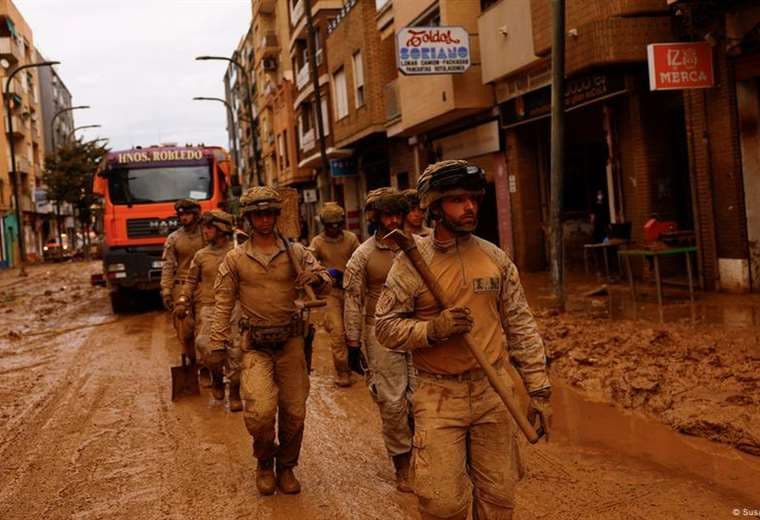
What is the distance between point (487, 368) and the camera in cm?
329

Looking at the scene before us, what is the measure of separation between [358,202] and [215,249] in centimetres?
2365

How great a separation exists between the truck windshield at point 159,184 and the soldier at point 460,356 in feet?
46.2

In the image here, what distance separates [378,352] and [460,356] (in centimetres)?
178

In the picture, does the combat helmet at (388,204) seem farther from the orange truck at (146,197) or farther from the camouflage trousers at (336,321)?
the orange truck at (146,197)

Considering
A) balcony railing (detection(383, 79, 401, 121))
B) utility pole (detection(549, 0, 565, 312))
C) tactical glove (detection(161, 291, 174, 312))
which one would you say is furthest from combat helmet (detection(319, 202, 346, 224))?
balcony railing (detection(383, 79, 401, 121))

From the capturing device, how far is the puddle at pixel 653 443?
16.0ft

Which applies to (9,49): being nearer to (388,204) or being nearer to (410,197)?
(410,197)

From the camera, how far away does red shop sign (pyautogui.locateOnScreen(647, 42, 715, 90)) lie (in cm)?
1113

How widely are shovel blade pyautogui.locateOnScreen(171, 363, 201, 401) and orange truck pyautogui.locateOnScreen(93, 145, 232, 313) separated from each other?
329 inches

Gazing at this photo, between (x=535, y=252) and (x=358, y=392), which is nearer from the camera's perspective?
(x=358, y=392)

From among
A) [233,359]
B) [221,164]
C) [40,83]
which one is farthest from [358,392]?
[40,83]

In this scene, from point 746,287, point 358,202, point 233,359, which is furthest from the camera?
point 358,202

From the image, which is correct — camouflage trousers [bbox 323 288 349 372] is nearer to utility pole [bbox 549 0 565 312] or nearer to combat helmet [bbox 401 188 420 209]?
combat helmet [bbox 401 188 420 209]

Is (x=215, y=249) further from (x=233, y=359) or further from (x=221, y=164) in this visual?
(x=221, y=164)
